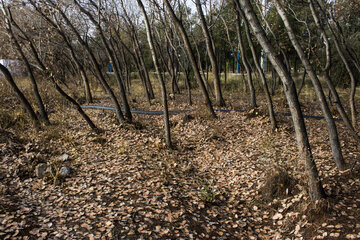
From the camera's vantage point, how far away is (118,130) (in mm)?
9055

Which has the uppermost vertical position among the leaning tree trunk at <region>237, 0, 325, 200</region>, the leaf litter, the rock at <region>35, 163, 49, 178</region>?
the leaning tree trunk at <region>237, 0, 325, 200</region>

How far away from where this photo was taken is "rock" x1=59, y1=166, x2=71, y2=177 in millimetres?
5816

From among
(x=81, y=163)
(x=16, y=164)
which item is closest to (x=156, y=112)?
(x=81, y=163)

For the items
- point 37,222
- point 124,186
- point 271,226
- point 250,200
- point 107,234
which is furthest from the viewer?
point 124,186

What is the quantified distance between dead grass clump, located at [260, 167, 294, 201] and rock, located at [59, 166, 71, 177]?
449 cm

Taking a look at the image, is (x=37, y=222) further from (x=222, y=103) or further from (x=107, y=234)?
(x=222, y=103)

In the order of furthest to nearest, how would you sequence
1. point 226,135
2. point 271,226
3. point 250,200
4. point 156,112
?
point 156,112, point 226,135, point 250,200, point 271,226

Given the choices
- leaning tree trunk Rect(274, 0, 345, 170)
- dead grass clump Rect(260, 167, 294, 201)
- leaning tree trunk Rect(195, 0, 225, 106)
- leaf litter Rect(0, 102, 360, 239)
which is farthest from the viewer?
leaning tree trunk Rect(195, 0, 225, 106)

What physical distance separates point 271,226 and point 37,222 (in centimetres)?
389

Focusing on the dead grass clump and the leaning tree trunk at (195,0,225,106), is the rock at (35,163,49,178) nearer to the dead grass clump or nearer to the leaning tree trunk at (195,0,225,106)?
the dead grass clump

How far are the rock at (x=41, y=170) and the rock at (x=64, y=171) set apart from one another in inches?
12.1

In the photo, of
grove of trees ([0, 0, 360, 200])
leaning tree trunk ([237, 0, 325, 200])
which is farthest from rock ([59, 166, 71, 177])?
leaning tree trunk ([237, 0, 325, 200])

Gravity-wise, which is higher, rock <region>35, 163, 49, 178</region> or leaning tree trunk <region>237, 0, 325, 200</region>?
leaning tree trunk <region>237, 0, 325, 200</region>

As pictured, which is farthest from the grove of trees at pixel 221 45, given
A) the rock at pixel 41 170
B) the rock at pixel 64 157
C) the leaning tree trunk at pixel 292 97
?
the rock at pixel 41 170
